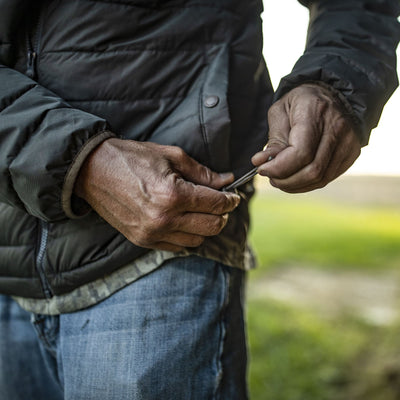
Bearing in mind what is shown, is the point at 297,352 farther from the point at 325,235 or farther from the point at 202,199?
the point at 325,235

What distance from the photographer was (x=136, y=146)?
116 centimetres

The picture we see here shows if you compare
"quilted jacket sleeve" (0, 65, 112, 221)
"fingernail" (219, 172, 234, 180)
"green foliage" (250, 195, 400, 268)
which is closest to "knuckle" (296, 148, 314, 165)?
"fingernail" (219, 172, 234, 180)

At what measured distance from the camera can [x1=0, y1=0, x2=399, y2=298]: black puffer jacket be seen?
116 centimetres

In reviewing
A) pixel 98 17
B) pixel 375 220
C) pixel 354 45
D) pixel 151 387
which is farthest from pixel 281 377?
pixel 375 220

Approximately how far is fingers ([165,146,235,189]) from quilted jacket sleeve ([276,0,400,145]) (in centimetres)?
28

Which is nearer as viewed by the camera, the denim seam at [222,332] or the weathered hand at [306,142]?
the weathered hand at [306,142]

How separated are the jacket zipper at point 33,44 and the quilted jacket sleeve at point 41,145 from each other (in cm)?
8

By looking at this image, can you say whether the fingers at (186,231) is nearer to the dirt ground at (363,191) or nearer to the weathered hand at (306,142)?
the weathered hand at (306,142)

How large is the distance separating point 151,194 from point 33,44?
18.9 inches

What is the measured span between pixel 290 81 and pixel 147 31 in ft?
1.24

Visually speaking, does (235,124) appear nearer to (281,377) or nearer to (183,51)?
(183,51)

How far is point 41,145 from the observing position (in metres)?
1.10

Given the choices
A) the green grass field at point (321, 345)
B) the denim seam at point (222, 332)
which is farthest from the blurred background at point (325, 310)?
the denim seam at point (222, 332)

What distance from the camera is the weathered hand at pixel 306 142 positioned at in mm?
1151
